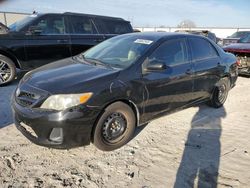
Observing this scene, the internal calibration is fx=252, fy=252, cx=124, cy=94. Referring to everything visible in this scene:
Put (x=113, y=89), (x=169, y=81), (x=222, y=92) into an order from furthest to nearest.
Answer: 1. (x=222, y=92)
2. (x=169, y=81)
3. (x=113, y=89)

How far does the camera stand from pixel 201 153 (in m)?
3.55

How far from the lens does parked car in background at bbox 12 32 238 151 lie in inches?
121

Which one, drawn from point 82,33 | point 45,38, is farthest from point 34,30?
point 82,33

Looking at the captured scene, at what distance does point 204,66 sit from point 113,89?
88.6 inches

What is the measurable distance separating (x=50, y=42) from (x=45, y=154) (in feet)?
13.7

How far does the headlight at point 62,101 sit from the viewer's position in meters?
3.02

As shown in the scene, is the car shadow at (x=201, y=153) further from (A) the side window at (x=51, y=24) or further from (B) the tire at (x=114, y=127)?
(A) the side window at (x=51, y=24)

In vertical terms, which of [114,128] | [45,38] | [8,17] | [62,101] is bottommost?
[114,128]

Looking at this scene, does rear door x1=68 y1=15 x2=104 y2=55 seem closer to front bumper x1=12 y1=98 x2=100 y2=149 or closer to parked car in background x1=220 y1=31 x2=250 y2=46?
front bumper x1=12 y1=98 x2=100 y2=149

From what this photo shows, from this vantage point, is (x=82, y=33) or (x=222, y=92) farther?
(x=82, y=33)

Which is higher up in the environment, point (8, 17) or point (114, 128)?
point (8, 17)

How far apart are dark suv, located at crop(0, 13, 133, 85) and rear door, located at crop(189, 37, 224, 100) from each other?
3653mm

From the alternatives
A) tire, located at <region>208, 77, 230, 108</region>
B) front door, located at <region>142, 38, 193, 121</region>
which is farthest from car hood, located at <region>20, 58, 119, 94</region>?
tire, located at <region>208, 77, 230, 108</region>

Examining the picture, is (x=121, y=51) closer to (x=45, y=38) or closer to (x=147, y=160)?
(x=147, y=160)
